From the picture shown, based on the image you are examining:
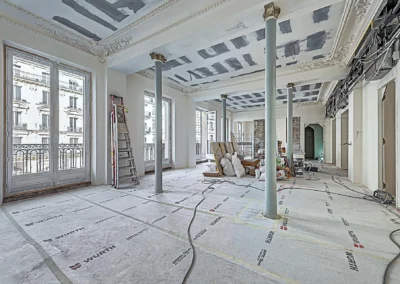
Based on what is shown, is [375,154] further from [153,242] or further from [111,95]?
Result: [111,95]

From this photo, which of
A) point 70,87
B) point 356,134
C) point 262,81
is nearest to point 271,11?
point 262,81

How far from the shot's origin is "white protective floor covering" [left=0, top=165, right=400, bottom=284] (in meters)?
1.54

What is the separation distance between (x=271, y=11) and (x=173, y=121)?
5.65m

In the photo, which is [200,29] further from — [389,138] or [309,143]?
[309,143]

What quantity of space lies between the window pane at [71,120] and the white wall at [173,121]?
1251 millimetres

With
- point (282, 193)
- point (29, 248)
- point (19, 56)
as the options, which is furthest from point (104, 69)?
point (282, 193)

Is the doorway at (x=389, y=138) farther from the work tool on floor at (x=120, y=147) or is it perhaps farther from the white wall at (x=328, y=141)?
the white wall at (x=328, y=141)

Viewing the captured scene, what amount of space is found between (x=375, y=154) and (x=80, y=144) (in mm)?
7083

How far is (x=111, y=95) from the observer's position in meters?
5.12

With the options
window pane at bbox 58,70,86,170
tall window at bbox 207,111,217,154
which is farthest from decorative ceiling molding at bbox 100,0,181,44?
tall window at bbox 207,111,217,154

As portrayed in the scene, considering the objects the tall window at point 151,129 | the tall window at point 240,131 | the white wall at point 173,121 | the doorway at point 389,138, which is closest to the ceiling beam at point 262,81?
the white wall at point 173,121

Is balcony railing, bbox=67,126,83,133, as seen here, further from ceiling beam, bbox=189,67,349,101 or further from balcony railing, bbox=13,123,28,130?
ceiling beam, bbox=189,67,349,101

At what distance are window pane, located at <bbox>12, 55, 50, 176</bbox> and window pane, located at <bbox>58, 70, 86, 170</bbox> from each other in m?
0.28

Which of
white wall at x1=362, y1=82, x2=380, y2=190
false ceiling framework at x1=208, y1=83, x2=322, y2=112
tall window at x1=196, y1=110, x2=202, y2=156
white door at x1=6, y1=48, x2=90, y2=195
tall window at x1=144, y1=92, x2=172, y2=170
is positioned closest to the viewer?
white door at x1=6, y1=48, x2=90, y2=195
